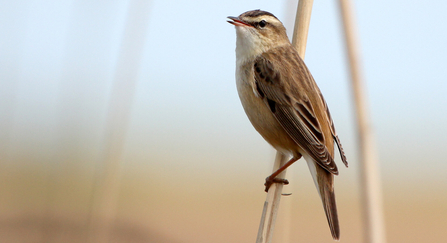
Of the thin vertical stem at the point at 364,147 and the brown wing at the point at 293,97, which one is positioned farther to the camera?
the brown wing at the point at 293,97

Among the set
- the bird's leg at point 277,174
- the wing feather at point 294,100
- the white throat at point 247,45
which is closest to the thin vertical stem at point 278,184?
the bird's leg at point 277,174

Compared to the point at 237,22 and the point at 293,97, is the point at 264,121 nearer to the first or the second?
the point at 293,97

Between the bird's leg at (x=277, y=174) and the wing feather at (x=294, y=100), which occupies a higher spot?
the wing feather at (x=294, y=100)

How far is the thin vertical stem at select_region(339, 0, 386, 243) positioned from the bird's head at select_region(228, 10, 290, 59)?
80 cm

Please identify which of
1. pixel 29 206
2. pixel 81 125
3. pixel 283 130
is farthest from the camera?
pixel 29 206

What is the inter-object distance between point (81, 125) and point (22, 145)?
3392mm

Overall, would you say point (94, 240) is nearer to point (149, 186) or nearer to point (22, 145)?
point (22, 145)

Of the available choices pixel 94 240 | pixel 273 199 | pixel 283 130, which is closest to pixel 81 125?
pixel 94 240

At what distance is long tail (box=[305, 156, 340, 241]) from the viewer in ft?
6.97

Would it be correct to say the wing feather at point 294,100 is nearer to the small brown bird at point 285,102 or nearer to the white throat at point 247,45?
the small brown bird at point 285,102

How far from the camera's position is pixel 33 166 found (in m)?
5.57

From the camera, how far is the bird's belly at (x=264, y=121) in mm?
2643

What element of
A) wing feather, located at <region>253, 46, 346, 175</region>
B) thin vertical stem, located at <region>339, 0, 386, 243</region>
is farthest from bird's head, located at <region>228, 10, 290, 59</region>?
thin vertical stem, located at <region>339, 0, 386, 243</region>

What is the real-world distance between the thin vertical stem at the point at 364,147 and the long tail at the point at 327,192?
0.16 metres
